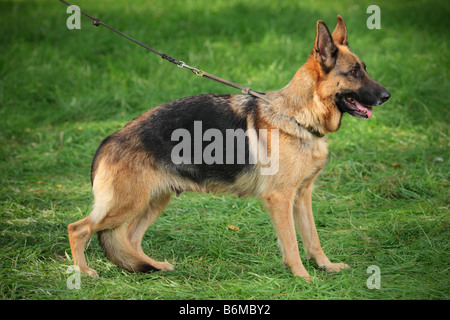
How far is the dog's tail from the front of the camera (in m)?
4.09

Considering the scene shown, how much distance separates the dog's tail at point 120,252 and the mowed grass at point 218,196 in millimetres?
99

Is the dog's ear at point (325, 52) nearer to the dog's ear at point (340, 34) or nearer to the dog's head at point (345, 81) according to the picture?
the dog's head at point (345, 81)

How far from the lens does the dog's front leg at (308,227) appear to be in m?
4.23

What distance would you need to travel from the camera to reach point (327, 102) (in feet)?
13.1

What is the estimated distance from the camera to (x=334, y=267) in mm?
4152

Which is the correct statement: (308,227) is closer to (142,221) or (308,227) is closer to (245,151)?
(245,151)

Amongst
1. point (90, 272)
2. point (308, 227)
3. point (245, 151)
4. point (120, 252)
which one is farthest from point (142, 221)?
point (308, 227)

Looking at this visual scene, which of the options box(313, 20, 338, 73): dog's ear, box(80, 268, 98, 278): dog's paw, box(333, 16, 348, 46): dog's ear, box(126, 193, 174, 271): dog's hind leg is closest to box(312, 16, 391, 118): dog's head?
box(313, 20, 338, 73): dog's ear

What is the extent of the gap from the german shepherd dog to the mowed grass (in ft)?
1.09

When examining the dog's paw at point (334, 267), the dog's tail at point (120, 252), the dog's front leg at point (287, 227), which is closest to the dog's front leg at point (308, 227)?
the dog's paw at point (334, 267)

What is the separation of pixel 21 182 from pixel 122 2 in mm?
7587

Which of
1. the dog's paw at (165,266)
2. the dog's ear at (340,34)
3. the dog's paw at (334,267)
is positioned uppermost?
the dog's ear at (340,34)

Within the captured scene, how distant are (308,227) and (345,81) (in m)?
1.27

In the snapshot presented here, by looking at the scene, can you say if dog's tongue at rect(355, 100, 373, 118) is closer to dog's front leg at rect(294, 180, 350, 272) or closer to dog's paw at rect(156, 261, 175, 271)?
dog's front leg at rect(294, 180, 350, 272)
